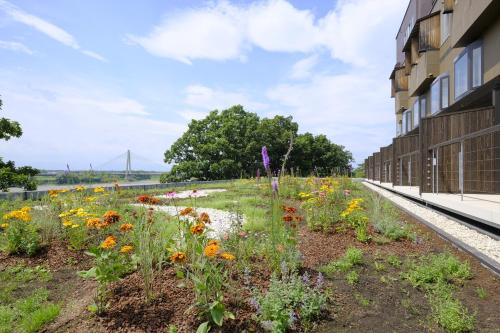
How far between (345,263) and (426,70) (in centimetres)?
1625

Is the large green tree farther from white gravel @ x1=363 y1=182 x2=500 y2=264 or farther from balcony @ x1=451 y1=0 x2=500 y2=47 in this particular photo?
balcony @ x1=451 y1=0 x2=500 y2=47

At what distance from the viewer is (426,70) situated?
1709 cm

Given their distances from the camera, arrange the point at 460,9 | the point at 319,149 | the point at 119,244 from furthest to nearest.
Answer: the point at 319,149 → the point at 460,9 → the point at 119,244

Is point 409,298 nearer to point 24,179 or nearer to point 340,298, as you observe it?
point 340,298

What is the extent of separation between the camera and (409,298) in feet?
10.2

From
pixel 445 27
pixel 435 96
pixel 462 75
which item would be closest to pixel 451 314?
pixel 462 75

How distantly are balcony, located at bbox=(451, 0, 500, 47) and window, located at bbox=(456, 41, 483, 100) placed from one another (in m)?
0.38

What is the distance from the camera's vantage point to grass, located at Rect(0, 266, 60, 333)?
9.25ft

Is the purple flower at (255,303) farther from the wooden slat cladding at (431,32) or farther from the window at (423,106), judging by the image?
the window at (423,106)

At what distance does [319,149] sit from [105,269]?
40.9m

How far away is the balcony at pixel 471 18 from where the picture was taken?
9625mm

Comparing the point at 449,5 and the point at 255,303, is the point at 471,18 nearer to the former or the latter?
the point at 449,5

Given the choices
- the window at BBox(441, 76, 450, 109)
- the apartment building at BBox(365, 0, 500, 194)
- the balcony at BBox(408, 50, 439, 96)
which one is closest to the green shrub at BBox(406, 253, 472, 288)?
the apartment building at BBox(365, 0, 500, 194)

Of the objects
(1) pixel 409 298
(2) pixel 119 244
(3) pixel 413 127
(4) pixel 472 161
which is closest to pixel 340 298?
(1) pixel 409 298
